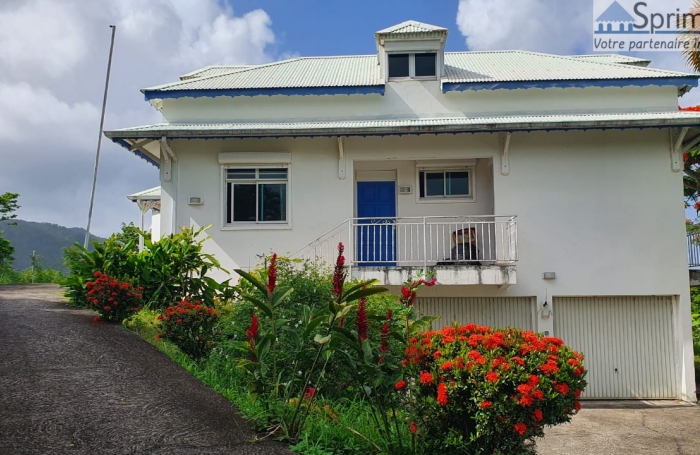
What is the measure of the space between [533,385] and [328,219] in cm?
815

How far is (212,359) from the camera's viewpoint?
304 inches

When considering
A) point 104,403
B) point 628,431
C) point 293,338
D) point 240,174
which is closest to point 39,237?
point 240,174

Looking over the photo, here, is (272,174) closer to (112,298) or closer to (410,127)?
(410,127)

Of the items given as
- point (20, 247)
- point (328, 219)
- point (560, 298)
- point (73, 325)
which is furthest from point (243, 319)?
point (20, 247)

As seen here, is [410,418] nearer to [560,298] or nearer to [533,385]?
[533,385]

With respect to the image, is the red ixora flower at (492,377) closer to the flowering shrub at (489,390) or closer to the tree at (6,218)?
the flowering shrub at (489,390)

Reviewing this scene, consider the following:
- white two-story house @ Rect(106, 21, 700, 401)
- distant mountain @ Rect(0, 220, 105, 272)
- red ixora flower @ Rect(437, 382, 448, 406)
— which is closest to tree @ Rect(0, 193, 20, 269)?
white two-story house @ Rect(106, 21, 700, 401)

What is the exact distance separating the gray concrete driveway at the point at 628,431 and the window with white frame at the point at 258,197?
6.82 meters

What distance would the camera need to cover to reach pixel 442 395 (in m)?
4.95

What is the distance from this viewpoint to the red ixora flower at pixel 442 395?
4941 millimetres

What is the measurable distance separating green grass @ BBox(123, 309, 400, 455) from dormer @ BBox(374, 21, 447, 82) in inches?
323

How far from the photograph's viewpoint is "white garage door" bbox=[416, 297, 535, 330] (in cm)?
1266

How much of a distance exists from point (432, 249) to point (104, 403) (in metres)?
8.28

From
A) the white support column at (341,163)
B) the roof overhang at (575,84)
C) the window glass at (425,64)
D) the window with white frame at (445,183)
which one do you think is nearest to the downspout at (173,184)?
the white support column at (341,163)
